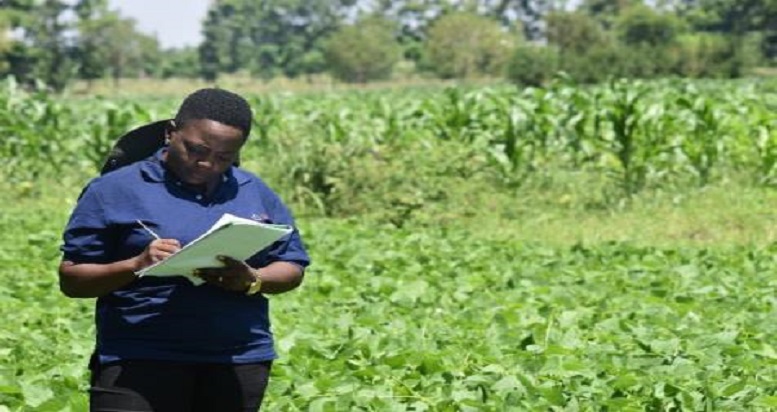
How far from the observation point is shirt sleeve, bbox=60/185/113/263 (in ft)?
11.5

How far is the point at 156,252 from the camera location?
334 centimetres

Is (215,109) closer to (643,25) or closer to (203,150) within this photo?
(203,150)

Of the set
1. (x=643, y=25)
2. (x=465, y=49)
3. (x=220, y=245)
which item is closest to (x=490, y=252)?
(x=220, y=245)

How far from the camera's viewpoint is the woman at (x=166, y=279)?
3492 millimetres

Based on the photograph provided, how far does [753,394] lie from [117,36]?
9750cm

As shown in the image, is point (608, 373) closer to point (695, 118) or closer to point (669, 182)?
point (669, 182)

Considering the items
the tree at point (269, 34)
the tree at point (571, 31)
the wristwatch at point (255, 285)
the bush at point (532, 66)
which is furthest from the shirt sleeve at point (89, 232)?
the tree at point (269, 34)

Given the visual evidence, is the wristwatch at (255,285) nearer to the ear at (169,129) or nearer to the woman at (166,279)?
the woman at (166,279)

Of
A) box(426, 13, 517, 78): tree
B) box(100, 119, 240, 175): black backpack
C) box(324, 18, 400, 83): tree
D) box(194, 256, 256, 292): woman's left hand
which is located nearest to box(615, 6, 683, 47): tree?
box(426, 13, 517, 78): tree

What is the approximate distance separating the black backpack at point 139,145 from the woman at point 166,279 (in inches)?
→ 4.4

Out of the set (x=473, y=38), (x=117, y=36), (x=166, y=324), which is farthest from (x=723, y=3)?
(x=166, y=324)

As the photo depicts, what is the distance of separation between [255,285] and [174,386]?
327 mm

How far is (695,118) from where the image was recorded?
16828 mm

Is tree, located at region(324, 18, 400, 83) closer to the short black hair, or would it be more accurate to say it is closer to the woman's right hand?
the short black hair
